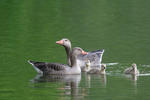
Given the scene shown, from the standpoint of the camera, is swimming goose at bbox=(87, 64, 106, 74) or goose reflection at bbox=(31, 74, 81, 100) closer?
goose reflection at bbox=(31, 74, 81, 100)

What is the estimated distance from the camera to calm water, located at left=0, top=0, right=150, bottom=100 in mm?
16938

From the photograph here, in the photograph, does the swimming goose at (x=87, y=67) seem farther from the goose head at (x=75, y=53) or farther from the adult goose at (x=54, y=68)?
the adult goose at (x=54, y=68)

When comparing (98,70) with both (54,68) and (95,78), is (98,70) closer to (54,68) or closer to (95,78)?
(95,78)

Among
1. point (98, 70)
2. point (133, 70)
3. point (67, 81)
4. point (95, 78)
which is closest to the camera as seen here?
point (67, 81)

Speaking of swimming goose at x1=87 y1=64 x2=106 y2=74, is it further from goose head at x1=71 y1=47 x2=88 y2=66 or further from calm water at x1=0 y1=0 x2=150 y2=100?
goose head at x1=71 y1=47 x2=88 y2=66

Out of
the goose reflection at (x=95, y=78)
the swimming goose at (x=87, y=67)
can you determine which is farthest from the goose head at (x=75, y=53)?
the swimming goose at (x=87, y=67)

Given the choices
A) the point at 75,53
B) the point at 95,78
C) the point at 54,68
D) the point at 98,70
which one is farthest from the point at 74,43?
the point at 95,78

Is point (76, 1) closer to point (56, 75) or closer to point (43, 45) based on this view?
point (43, 45)

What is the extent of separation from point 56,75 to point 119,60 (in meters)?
2.77

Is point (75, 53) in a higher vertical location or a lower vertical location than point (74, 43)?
lower

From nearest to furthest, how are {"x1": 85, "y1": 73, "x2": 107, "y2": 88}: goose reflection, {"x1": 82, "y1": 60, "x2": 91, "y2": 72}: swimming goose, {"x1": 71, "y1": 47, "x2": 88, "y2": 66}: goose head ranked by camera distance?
{"x1": 85, "y1": 73, "x2": 107, "y2": 88}: goose reflection < {"x1": 71, "y1": 47, "x2": 88, "y2": 66}: goose head < {"x1": 82, "y1": 60, "x2": 91, "y2": 72}: swimming goose

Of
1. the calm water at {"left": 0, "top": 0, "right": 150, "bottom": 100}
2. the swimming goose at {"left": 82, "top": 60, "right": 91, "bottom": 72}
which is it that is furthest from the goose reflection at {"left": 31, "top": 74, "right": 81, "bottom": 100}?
the swimming goose at {"left": 82, "top": 60, "right": 91, "bottom": 72}

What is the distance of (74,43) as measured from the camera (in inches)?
1006

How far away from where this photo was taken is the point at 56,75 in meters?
19.8
